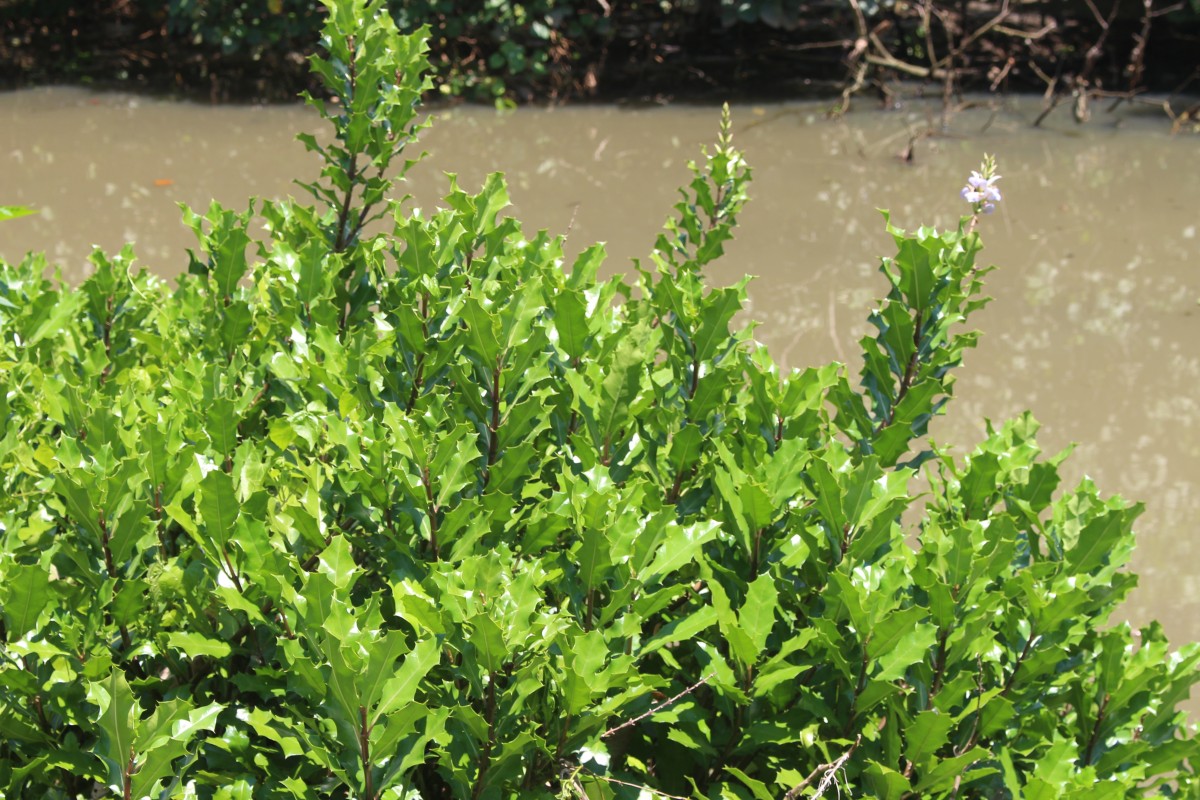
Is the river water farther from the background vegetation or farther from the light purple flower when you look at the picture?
the light purple flower

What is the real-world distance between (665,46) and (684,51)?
0.76 feet

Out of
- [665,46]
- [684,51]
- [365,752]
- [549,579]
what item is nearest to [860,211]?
[665,46]

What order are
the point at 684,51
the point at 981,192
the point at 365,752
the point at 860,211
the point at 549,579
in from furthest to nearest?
the point at 684,51 < the point at 860,211 < the point at 981,192 < the point at 549,579 < the point at 365,752

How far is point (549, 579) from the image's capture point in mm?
1797

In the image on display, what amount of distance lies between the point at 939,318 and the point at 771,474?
19.2 inches

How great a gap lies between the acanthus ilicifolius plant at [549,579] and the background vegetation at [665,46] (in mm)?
6915

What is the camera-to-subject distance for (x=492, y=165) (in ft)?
25.8

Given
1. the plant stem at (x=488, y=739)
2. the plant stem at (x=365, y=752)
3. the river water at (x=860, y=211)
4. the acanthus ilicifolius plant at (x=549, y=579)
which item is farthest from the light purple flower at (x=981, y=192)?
the river water at (x=860, y=211)

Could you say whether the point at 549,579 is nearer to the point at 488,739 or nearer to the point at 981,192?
the point at 488,739

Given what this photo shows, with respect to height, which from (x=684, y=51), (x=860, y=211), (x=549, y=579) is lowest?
(x=860, y=211)

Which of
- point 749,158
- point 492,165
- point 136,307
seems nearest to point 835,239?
point 749,158

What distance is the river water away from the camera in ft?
15.9

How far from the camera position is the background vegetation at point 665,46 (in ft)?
29.7

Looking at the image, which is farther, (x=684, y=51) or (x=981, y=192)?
(x=684, y=51)
